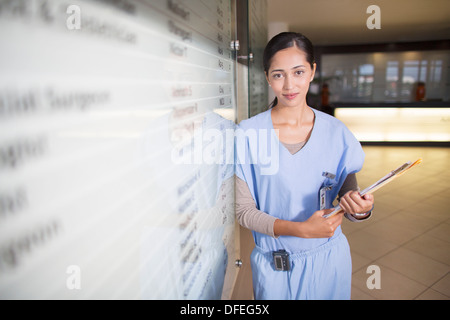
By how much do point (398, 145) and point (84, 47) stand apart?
8616 millimetres

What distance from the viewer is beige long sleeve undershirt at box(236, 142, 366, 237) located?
3.58 ft

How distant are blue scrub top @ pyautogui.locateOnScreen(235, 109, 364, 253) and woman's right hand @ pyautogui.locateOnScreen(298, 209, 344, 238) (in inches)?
3.5

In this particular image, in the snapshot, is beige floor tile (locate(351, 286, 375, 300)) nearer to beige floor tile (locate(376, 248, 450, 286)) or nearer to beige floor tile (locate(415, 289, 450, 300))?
beige floor tile (locate(415, 289, 450, 300))

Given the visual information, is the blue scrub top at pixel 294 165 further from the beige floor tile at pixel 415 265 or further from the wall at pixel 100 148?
the beige floor tile at pixel 415 265

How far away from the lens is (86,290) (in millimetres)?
464

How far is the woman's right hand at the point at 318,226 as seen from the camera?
1.03 meters

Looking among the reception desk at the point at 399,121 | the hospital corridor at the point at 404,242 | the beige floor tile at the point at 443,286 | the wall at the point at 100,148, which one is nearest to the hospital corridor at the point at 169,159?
the wall at the point at 100,148

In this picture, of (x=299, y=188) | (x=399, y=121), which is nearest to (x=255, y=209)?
(x=299, y=188)

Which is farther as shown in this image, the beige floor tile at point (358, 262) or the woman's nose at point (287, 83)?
the beige floor tile at point (358, 262)

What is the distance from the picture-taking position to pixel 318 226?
103 centimetres

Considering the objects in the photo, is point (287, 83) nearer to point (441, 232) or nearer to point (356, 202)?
point (356, 202)

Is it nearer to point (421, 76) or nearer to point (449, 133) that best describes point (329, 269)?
point (449, 133)

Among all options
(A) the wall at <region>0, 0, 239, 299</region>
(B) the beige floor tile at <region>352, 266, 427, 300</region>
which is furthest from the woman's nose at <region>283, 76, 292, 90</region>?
(B) the beige floor tile at <region>352, 266, 427, 300</region>
